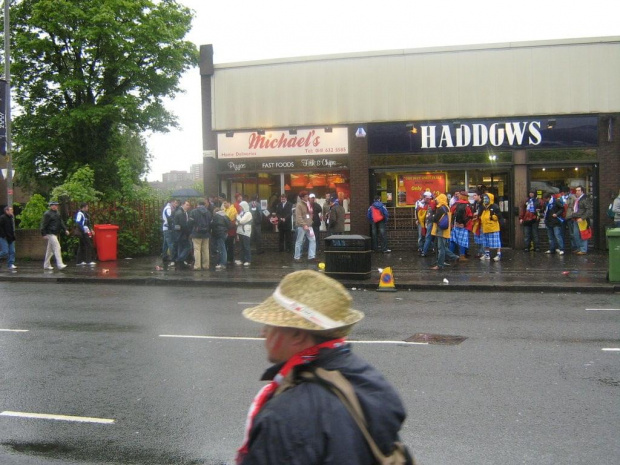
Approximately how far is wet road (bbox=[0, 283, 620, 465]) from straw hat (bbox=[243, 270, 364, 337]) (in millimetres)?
3016

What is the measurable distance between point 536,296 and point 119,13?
2615 cm

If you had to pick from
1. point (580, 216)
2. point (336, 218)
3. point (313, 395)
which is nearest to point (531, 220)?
point (580, 216)

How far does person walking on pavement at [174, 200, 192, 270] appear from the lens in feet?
61.3

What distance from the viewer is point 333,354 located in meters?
2.41

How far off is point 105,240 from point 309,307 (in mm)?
19267

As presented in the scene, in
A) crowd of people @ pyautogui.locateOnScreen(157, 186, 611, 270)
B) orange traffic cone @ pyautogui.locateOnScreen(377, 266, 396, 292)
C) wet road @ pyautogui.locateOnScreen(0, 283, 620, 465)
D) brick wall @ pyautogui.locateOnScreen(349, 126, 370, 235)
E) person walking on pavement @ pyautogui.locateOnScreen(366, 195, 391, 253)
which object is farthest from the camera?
brick wall @ pyautogui.locateOnScreen(349, 126, 370, 235)

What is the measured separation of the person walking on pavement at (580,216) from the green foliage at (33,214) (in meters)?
15.9

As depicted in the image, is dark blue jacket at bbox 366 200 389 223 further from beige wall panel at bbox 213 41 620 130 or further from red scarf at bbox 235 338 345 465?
red scarf at bbox 235 338 345 465

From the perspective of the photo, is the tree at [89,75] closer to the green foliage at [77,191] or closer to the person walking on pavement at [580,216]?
the green foliage at [77,191]

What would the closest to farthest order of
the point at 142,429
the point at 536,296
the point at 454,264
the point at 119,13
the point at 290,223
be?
the point at 142,429 → the point at 536,296 → the point at 454,264 → the point at 290,223 → the point at 119,13

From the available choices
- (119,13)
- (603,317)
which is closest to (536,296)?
(603,317)

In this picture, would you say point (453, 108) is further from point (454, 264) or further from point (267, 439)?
point (267, 439)

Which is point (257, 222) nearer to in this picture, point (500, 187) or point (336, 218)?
point (336, 218)

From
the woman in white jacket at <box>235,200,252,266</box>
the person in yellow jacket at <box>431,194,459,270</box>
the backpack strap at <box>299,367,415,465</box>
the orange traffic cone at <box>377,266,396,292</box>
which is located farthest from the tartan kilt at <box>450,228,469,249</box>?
the backpack strap at <box>299,367,415,465</box>
